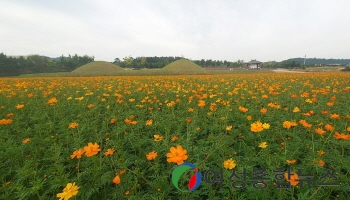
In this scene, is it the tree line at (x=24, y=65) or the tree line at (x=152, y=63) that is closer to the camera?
the tree line at (x=24, y=65)

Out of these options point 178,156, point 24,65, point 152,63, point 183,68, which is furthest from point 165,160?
point 152,63

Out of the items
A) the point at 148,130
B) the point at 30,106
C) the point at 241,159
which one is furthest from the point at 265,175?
the point at 30,106

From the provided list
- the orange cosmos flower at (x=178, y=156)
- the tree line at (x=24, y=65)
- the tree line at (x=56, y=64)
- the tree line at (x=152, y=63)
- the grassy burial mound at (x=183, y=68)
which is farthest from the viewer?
the tree line at (x=152, y=63)

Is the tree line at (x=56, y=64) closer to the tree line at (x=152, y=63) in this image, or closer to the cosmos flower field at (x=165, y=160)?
the tree line at (x=152, y=63)

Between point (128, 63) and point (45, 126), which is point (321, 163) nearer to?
point (45, 126)

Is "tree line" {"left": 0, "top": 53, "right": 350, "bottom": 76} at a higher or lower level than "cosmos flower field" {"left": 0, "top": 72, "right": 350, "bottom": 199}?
higher

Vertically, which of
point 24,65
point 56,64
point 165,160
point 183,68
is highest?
point 56,64

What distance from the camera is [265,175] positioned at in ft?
4.76

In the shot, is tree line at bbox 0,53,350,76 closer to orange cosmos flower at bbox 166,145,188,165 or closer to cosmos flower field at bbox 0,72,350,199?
cosmos flower field at bbox 0,72,350,199

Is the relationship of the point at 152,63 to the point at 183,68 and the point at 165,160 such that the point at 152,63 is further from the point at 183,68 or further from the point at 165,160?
the point at 165,160

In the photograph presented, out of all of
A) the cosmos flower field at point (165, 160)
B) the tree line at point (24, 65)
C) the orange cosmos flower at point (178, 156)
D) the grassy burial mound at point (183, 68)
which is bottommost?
the cosmos flower field at point (165, 160)

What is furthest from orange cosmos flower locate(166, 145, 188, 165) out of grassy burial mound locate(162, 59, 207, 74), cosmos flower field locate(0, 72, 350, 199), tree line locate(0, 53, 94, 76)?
tree line locate(0, 53, 94, 76)

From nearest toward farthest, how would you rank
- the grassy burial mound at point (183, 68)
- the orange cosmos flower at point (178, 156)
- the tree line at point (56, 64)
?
the orange cosmos flower at point (178, 156), the grassy burial mound at point (183, 68), the tree line at point (56, 64)

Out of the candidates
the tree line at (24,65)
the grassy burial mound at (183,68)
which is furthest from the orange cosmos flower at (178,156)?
the tree line at (24,65)
